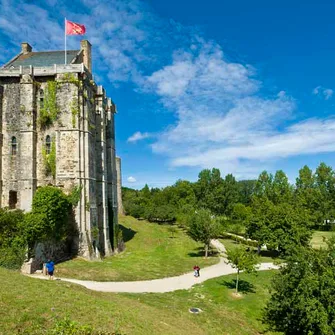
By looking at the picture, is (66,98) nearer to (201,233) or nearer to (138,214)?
(201,233)

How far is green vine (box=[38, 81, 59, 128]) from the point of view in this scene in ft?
103

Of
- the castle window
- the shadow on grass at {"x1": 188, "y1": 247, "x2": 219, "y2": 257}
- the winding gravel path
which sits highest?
the castle window

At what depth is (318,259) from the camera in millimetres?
16469

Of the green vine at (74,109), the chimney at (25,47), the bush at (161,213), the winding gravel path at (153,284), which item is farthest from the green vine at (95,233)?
the bush at (161,213)

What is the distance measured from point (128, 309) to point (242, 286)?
12.6 metres

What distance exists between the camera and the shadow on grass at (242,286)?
23.4 m

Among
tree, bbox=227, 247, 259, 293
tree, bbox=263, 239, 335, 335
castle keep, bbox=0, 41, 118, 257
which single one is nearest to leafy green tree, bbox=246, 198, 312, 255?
tree, bbox=227, 247, 259, 293

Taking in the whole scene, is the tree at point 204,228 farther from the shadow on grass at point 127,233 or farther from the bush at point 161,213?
the bush at point 161,213

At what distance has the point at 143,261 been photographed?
1233 inches

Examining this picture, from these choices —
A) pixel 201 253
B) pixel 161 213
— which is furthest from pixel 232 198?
pixel 201 253

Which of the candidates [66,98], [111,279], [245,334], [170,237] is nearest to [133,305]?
[245,334]

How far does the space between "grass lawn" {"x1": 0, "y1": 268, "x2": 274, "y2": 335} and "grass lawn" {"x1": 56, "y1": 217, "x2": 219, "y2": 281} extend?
5345mm

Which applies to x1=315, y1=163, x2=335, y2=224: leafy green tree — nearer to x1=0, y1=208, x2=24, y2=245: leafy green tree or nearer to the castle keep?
the castle keep

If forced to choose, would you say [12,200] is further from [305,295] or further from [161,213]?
[161,213]
